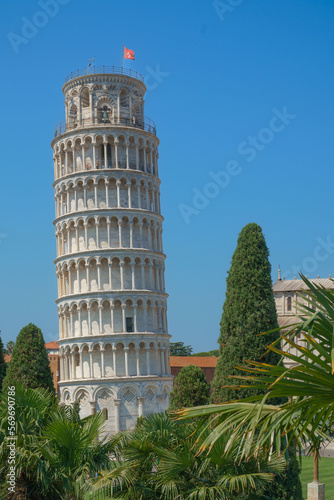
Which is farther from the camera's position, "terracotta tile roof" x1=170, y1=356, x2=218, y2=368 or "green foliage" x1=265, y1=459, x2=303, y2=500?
"terracotta tile roof" x1=170, y1=356, x2=218, y2=368

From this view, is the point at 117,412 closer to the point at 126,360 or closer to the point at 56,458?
the point at 126,360

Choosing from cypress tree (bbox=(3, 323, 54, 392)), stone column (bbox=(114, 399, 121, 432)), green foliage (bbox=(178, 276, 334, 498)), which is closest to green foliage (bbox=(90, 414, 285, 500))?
green foliage (bbox=(178, 276, 334, 498))

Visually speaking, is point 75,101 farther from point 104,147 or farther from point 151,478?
point 151,478

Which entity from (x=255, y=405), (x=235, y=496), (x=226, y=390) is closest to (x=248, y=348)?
(x=226, y=390)

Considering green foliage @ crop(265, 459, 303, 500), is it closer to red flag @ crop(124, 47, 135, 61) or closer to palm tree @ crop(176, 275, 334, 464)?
palm tree @ crop(176, 275, 334, 464)

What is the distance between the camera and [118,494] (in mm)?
16141

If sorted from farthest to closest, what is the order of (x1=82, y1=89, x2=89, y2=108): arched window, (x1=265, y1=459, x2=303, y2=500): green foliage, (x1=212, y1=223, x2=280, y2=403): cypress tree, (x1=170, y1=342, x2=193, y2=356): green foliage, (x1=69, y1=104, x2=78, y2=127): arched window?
(x1=170, y1=342, x2=193, y2=356): green foliage, (x1=69, y1=104, x2=78, y2=127): arched window, (x1=82, y1=89, x2=89, y2=108): arched window, (x1=212, y1=223, x2=280, y2=403): cypress tree, (x1=265, y1=459, x2=303, y2=500): green foliage

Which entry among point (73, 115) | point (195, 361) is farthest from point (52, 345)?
point (73, 115)

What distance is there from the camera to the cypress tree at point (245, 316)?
2959 centimetres

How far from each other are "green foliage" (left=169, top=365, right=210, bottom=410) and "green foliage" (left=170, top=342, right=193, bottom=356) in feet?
272

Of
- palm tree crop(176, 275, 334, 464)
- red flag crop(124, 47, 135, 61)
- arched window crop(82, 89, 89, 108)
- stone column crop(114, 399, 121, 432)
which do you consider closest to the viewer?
palm tree crop(176, 275, 334, 464)

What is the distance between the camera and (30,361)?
47.8m

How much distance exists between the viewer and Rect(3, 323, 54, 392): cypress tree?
47062 mm

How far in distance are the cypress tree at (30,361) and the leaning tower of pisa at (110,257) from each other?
587 inches
